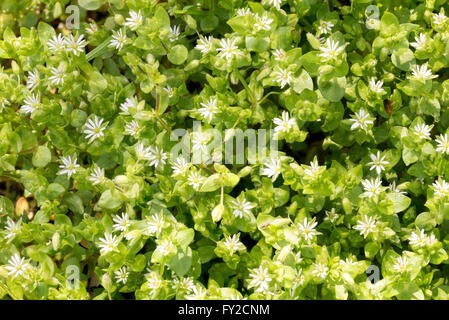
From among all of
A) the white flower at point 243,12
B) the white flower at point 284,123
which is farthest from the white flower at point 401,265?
the white flower at point 243,12

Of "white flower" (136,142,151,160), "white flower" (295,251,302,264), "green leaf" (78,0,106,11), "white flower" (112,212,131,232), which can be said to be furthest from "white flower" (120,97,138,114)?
"white flower" (295,251,302,264)

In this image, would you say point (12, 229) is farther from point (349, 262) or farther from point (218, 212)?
point (349, 262)

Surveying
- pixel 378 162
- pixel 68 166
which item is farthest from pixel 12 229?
pixel 378 162

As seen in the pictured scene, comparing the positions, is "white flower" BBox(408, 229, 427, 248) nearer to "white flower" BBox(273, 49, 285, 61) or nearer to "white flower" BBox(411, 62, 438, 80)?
"white flower" BBox(411, 62, 438, 80)

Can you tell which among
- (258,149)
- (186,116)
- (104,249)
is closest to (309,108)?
(258,149)

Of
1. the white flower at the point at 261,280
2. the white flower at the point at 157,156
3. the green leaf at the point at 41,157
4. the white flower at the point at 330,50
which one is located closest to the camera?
the white flower at the point at 261,280

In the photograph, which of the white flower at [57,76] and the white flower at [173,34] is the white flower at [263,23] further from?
the white flower at [57,76]

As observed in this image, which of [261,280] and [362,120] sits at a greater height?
[362,120]
